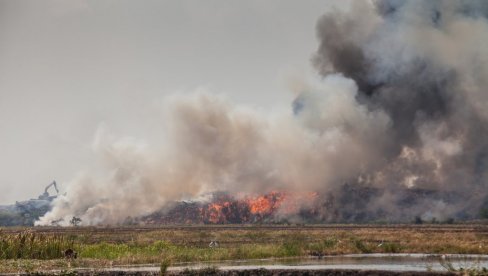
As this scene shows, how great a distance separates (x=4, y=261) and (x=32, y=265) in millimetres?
4027

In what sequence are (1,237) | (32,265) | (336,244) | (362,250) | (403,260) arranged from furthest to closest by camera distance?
(336,244) → (362,250) → (1,237) → (403,260) → (32,265)

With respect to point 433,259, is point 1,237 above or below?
above

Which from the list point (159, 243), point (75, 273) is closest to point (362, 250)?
point (159, 243)

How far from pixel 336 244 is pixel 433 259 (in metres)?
16.6

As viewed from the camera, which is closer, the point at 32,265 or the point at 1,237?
the point at 32,265

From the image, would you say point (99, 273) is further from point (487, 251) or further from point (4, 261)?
point (487, 251)

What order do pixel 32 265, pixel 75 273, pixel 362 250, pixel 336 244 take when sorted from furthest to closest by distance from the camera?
pixel 336 244 → pixel 362 250 → pixel 32 265 → pixel 75 273

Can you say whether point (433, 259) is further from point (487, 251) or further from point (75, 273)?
point (75, 273)

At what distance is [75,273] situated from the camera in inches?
1486

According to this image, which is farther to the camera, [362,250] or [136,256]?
[362,250]

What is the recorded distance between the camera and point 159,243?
65.2m

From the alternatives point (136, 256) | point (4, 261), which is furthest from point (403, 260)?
point (4, 261)

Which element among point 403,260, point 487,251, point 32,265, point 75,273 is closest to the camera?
point 75,273

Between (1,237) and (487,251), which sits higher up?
(1,237)
